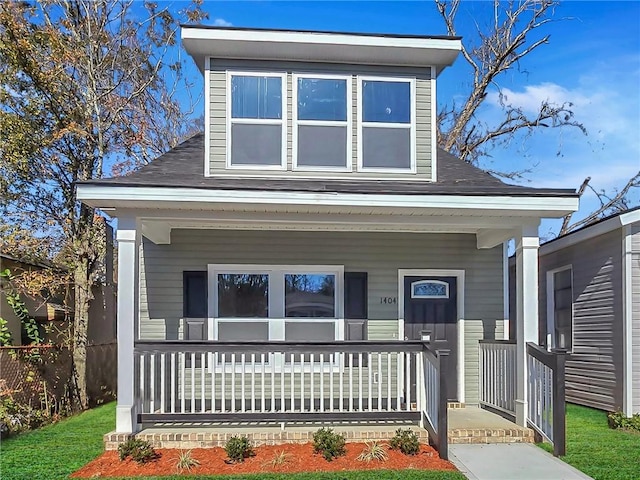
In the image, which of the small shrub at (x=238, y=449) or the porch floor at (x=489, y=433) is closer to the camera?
the small shrub at (x=238, y=449)

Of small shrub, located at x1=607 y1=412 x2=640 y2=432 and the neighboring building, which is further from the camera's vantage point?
the neighboring building

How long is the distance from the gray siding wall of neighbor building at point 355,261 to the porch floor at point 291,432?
72.7 inches

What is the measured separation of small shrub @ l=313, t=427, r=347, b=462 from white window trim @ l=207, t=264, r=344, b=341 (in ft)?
7.96

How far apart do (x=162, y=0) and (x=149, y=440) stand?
10.9 meters

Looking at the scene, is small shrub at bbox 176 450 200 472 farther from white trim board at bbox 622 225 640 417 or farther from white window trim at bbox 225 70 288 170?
white trim board at bbox 622 225 640 417

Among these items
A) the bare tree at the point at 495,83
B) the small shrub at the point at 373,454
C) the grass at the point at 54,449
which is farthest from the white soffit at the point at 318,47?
the bare tree at the point at 495,83

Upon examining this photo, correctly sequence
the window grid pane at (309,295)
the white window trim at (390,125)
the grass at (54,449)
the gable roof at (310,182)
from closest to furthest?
the grass at (54,449)
the gable roof at (310,182)
the white window trim at (390,125)
the window grid pane at (309,295)

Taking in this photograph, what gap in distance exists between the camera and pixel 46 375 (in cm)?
921

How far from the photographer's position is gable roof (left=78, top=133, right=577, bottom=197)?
262 inches

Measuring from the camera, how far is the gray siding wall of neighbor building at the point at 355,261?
854 cm

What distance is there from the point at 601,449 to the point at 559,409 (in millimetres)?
963

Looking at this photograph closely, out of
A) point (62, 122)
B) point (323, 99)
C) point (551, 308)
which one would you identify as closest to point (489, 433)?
point (551, 308)

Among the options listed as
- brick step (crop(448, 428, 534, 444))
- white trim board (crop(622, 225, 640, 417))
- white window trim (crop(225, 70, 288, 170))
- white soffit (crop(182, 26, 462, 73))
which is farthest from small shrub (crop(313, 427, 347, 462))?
white soffit (crop(182, 26, 462, 73))

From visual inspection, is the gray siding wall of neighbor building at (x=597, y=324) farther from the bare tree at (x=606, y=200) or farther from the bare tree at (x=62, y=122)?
the bare tree at (x=606, y=200)
